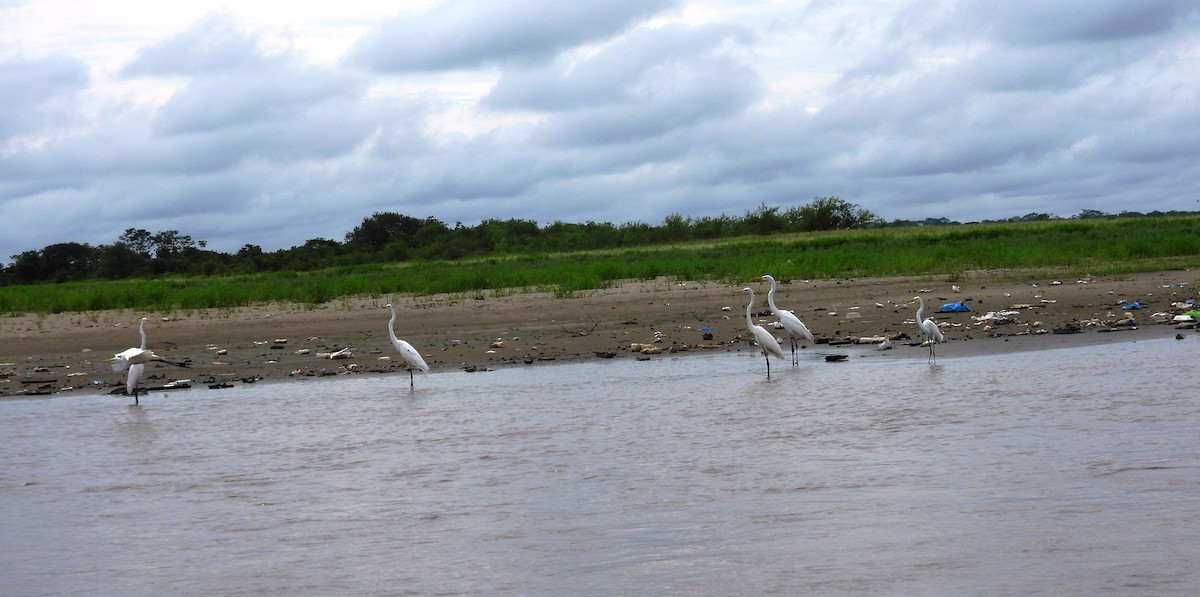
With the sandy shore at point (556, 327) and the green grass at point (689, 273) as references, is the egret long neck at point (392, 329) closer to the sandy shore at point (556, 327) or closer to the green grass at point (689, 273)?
the sandy shore at point (556, 327)

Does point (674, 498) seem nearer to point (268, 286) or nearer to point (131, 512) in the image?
point (131, 512)

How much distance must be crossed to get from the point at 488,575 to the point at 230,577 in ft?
4.31

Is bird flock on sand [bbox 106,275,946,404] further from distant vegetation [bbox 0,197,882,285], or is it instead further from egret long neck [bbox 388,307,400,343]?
distant vegetation [bbox 0,197,882,285]

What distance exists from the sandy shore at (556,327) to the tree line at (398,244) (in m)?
20.4

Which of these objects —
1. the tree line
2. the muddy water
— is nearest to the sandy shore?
the muddy water

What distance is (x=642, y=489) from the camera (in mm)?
6945

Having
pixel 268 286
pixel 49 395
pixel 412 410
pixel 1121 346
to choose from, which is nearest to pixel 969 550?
pixel 412 410

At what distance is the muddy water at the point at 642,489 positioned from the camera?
5.16 metres

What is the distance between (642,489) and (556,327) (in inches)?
429

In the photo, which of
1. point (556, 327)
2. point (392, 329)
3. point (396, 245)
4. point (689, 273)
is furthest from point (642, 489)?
point (396, 245)

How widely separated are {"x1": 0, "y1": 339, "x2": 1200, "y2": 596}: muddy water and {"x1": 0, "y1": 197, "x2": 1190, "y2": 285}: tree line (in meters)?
31.3

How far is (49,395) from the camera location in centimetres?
1369

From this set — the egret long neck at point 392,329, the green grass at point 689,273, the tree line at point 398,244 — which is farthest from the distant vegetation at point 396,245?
the egret long neck at point 392,329

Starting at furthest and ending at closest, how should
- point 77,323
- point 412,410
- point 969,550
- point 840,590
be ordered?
point 77,323 → point 412,410 → point 969,550 → point 840,590
